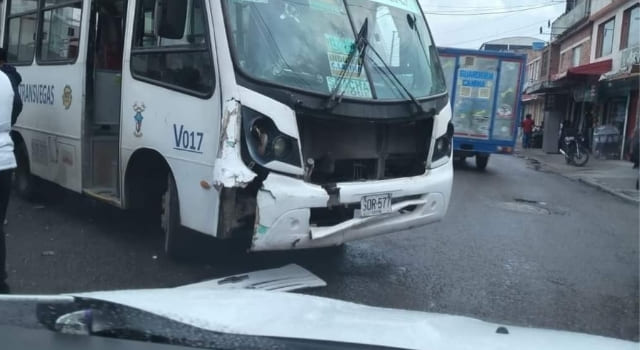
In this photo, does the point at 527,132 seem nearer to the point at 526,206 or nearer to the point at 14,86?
the point at 526,206

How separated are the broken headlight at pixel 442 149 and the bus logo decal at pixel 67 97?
3642mm

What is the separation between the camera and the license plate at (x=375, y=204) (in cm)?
475

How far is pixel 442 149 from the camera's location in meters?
5.47

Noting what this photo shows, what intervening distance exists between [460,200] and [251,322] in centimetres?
899

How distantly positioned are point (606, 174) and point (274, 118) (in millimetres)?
Answer: 15064

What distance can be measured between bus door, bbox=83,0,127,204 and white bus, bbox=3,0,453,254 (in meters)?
0.03

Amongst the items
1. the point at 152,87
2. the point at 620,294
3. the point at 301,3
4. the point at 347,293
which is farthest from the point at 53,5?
the point at 620,294

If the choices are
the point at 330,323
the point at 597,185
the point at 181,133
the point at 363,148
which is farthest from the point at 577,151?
the point at 330,323

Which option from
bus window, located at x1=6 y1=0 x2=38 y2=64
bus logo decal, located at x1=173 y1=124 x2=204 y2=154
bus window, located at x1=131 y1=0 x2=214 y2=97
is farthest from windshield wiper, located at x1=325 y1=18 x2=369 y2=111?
bus window, located at x1=6 y1=0 x2=38 y2=64

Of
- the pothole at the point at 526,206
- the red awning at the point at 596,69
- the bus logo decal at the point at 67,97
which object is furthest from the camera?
the red awning at the point at 596,69

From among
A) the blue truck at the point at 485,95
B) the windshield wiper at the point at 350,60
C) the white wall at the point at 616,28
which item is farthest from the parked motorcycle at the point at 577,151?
the windshield wiper at the point at 350,60

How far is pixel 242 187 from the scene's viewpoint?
4234 millimetres

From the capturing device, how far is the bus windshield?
4586mm

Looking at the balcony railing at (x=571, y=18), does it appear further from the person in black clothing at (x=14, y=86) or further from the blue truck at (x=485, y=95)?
the person in black clothing at (x=14, y=86)
